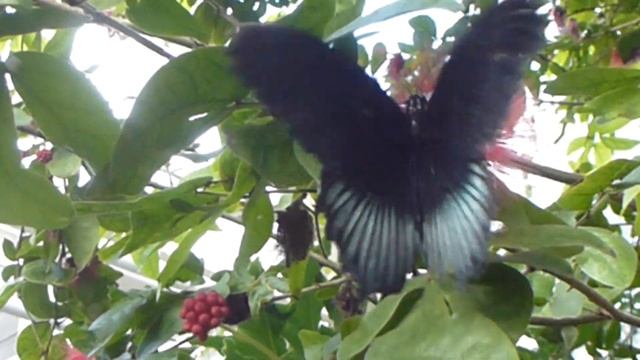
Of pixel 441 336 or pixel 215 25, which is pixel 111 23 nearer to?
pixel 215 25

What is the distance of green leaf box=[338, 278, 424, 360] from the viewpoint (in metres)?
0.40

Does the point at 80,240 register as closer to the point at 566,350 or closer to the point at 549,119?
the point at 566,350

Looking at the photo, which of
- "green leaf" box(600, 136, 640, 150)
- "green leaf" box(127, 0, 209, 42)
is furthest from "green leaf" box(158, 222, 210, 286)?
"green leaf" box(600, 136, 640, 150)

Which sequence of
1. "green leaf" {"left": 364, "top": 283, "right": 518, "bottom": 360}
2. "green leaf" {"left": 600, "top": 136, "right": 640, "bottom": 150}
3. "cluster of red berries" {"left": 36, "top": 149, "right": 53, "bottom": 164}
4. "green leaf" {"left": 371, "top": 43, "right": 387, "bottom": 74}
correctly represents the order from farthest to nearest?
"green leaf" {"left": 600, "top": 136, "right": 640, "bottom": 150} < "cluster of red berries" {"left": 36, "top": 149, "right": 53, "bottom": 164} < "green leaf" {"left": 371, "top": 43, "right": 387, "bottom": 74} < "green leaf" {"left": 364, "top": 283, "right": 518, "bottom": 360}

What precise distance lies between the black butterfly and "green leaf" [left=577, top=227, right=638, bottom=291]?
0.57 feet

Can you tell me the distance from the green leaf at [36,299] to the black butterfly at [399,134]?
423 millimetres

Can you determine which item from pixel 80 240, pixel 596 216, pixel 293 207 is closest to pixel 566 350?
pixel 596 216

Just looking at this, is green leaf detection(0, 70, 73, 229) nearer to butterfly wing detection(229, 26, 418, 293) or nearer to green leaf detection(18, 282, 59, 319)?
butterfly wing detection(229, 26, 418, 293)

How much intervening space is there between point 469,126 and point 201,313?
0.27m

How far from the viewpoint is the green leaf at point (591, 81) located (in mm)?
466

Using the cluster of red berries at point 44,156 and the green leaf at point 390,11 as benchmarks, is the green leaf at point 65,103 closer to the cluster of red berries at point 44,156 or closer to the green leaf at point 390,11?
the green leaf at point 390,11

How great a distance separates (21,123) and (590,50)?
1.76 ft

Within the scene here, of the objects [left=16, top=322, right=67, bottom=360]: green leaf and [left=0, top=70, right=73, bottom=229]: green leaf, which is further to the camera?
[left=16, top=322, right=67, bottom=360]: green leaf

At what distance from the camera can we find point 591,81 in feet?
1.57
